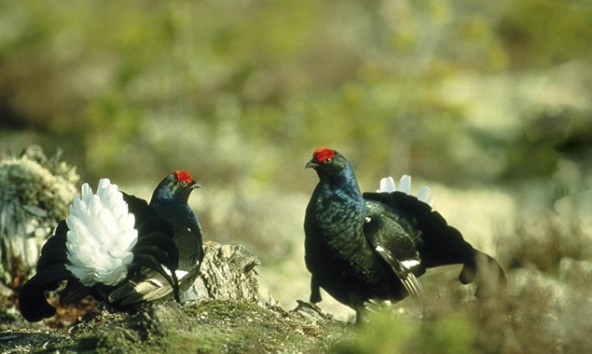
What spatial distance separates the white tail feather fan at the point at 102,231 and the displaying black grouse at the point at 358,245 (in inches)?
39.2

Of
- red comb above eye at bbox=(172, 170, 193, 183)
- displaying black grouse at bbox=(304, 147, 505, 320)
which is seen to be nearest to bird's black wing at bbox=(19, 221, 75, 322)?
red comb above eye at bbox=(172, 170, 193, 183)

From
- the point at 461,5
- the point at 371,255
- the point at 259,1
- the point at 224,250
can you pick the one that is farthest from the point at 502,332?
the point at 461,5

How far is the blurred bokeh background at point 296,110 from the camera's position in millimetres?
11398

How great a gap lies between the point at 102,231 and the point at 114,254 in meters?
0.12

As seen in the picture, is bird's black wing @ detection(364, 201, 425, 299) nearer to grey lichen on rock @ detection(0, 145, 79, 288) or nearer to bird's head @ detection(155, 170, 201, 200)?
bird's head @ detection(155, 170, 201, 200)

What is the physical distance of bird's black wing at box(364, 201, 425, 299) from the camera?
518 cm

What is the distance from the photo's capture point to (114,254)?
4.52m

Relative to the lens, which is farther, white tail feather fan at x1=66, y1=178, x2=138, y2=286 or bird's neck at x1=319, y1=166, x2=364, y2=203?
bird's neck at x1=319, y1=166, x2=364, y2=203

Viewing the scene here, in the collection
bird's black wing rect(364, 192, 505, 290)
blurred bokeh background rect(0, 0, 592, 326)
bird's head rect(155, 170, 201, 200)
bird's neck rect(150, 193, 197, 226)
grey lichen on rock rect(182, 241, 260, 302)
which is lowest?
grey lichen on rock rect(182, 241, 260, 302)

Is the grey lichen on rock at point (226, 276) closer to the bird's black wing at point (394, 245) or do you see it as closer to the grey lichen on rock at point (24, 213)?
the bird's black wing at point (394, 245)

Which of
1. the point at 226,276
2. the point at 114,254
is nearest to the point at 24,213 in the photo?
the point at 226,276

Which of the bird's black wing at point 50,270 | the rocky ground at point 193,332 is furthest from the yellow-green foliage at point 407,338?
the bird's black wing at point 50,270

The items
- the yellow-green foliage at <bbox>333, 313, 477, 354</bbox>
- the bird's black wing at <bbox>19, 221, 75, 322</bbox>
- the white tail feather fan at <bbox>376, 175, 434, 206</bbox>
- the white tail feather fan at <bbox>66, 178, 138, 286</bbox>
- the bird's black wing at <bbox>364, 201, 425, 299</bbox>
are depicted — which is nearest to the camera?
the yellow-green foliage at <bbox>333, 313, 477, 354</bbox>

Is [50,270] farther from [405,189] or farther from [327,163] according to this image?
[405,189]
